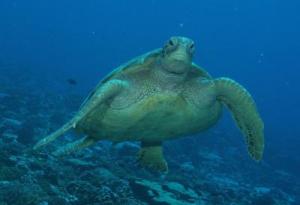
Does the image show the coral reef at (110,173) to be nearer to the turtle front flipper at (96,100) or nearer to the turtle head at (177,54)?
the turtle front flipper at (96,100)

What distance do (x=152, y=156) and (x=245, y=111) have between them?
75.5 inches

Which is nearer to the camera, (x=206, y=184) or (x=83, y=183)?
(x=83, y=183)

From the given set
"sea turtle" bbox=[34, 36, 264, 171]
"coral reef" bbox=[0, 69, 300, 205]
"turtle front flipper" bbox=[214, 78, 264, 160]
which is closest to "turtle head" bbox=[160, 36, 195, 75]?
"sea turtle" bbox=[34, 36, 264, 171]

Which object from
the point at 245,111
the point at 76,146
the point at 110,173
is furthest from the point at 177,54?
the point at 110,173

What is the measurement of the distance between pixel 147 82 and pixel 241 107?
52.6 inches

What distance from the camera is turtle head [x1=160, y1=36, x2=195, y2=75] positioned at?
4289 millimetres

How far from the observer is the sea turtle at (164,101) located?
15.4 ft

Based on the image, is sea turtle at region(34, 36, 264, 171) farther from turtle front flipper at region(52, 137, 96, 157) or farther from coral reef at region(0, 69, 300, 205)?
coral reef at region(0, 69, 300, 205)

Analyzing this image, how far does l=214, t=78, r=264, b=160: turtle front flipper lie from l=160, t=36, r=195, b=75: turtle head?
2.12 feet

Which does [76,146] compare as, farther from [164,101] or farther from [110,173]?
[164,101]

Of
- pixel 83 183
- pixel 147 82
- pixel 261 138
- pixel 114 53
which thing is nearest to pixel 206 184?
pixel 83 183

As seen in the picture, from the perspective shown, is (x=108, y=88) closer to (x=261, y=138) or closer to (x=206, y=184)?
(x=261, y=138)

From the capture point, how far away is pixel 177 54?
14.2ft

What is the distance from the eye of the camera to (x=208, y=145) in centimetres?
1552
